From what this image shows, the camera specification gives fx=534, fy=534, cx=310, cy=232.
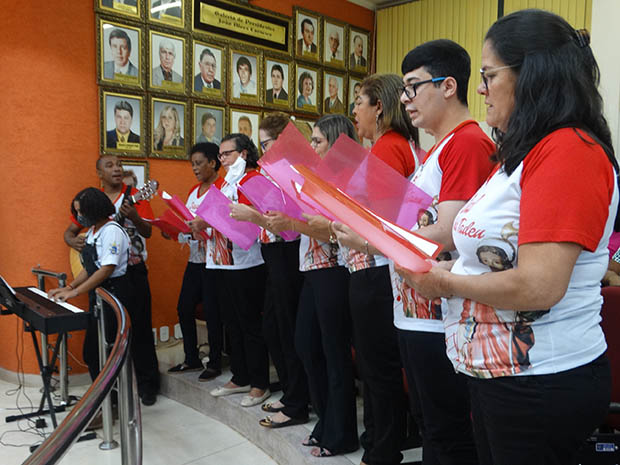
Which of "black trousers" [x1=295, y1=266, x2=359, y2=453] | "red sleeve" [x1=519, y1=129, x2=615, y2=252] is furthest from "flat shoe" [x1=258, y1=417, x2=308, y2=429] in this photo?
"red sleeve" [x1=519, y1=129, x2=615, y2=252]

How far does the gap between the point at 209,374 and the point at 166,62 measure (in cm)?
264

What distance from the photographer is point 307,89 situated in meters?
5.63

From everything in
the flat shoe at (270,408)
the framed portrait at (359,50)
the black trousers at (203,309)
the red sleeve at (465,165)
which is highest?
the framed portrait at (359,50)

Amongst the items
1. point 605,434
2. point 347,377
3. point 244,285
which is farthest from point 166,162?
point 605,434

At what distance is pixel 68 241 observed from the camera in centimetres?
395

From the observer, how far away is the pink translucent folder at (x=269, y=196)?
234cm

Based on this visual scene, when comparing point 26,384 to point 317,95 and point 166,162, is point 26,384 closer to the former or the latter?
point 166,162

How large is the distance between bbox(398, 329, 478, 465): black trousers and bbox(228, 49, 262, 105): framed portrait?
395cm

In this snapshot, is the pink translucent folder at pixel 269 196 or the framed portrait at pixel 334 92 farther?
the framed portrait at pixel 334 92

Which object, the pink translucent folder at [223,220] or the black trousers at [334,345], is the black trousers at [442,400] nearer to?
the black trousers at [334,345]

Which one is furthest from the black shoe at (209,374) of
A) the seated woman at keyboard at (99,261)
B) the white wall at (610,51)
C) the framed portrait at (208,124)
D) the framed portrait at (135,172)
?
the white wall at (610,51)

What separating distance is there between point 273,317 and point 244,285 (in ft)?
0.94

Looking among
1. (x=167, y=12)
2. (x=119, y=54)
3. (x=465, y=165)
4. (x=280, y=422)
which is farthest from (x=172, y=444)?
(x=167, y=12)

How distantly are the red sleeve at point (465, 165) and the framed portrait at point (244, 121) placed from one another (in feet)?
12.4
